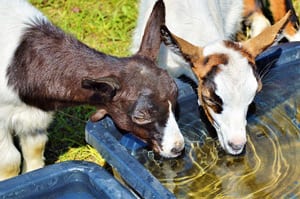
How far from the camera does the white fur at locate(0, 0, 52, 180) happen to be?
4.64m

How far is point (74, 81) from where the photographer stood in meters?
4.60

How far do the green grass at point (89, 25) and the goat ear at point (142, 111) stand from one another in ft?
4.78

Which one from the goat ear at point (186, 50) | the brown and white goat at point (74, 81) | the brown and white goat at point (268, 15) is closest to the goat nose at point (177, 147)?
the brown and white goat at point (74, 81)

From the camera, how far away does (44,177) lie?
4.32m

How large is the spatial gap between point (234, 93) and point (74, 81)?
0.96 m

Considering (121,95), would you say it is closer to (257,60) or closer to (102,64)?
(102,64)

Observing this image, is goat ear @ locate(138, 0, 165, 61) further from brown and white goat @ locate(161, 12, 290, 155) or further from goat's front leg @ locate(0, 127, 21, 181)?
goat's front leg @ locate(0, 127, 21, 181)

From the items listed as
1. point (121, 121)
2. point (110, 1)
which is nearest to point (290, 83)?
point (121, 121)

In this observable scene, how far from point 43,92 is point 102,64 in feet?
1.40

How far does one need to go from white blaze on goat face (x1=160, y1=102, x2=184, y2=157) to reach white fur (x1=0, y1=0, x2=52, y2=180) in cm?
88

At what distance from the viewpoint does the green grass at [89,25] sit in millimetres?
5945

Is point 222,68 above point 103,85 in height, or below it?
below

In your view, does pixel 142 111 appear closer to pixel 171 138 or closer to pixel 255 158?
pixel 171 138

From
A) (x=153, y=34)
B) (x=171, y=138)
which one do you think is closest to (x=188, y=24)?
(x=153, y=34)
